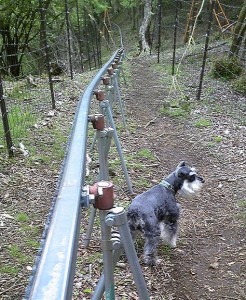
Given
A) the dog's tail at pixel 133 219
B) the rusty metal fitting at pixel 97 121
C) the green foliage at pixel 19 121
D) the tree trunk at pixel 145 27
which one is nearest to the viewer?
the rusty metal fitting at pixel 97 121

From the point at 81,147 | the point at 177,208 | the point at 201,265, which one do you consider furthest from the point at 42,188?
the point at 81,147

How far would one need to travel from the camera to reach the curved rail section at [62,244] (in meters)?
0.69

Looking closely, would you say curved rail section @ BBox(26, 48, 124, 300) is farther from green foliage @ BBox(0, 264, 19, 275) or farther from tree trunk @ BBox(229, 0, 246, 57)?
tree trunk @ BBox(229, 0, 246, 57)

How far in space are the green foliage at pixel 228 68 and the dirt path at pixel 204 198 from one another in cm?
131

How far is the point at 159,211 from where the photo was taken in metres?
3.51

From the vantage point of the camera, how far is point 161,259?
3469 mm

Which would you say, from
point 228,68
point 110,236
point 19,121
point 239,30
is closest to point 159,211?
point 110,236

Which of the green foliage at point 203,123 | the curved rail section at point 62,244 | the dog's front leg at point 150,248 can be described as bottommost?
the green foliage at point 203,123

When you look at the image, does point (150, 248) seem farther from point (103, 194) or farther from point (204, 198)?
point (103, 194)

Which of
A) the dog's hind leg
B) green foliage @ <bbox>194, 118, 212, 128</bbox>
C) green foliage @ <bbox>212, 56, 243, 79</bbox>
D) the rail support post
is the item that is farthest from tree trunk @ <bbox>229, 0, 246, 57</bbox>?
the rail support post

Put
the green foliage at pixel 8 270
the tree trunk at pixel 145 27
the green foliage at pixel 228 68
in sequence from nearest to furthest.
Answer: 1. the green foliage at pixel 8 270
2. the green foliage at pixel 228 68
3. the tree trunk at pixel 145 27

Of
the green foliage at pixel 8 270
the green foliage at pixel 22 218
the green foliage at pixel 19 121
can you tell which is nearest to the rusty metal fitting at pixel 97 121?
the green foliage at pixel 8 270

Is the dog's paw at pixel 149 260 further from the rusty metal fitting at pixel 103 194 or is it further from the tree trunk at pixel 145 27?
the tree trunk at pixel 145 27

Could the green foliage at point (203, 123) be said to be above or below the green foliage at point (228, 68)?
below
